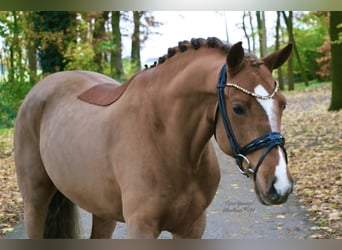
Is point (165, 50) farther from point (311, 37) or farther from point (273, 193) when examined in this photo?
point (273, 193)

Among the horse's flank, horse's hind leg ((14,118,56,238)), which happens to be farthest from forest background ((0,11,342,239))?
the horse's flank

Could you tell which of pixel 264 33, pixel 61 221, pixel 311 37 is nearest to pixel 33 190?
pixel 61 221

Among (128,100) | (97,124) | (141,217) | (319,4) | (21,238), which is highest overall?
(319,4)

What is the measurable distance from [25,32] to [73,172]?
100cm

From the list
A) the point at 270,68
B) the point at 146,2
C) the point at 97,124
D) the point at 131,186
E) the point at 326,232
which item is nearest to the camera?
the point at 270,68

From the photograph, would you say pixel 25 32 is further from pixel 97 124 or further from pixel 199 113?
pixel 199 113

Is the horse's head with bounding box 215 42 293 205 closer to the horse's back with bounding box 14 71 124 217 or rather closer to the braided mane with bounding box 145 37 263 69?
the braided mane with bounding box 145 37 263 69

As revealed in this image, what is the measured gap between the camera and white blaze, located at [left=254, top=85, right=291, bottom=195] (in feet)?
4.24

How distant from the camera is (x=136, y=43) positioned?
7.55 feet

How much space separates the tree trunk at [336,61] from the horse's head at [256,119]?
1.03 m

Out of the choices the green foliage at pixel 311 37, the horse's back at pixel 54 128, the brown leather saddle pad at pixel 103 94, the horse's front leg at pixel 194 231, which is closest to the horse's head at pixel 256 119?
the horse's front leg at pixel 194 231

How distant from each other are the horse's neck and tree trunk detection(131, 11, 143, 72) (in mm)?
760

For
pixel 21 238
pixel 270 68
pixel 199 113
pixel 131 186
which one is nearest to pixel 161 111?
pixel 199 113

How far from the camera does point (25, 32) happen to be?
231 centimetres
